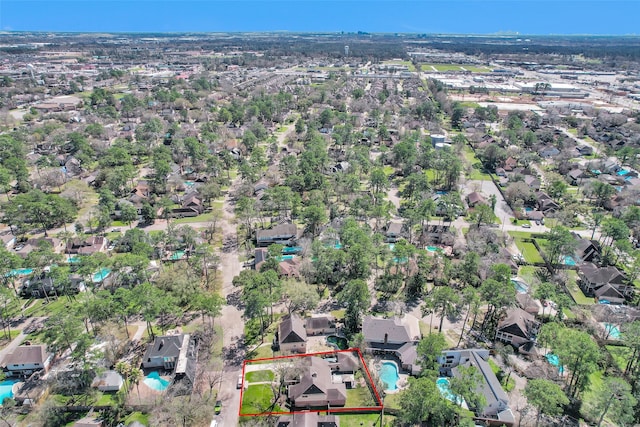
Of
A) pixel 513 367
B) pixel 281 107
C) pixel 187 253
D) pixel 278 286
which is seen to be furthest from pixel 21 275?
pixel 281 107

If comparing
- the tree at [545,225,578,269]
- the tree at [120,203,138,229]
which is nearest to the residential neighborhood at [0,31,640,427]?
the tree at [545,225,578,269]

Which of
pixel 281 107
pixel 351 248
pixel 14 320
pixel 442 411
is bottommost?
pixel 14 320

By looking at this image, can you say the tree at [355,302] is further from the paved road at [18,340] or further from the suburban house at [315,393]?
the paved road at [18,340]

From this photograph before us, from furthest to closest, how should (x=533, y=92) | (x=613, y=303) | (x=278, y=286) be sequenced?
(x=533, y=92) → (x=613, y=303) → (x=278, y=286)

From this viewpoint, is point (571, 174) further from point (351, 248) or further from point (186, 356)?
point (186, 356)

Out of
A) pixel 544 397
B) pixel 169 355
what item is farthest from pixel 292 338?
pixel 544 397

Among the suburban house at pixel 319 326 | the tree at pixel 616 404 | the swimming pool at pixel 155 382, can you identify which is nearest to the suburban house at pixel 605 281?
the tree at pixel 616 404
